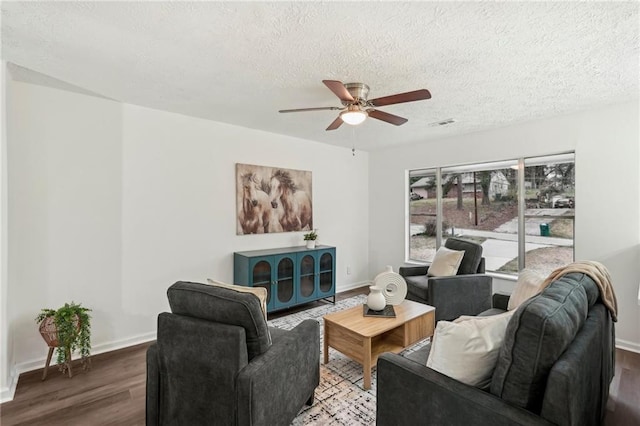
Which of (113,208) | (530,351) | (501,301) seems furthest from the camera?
(113,208)

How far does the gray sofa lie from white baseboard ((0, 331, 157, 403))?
2.63 meters

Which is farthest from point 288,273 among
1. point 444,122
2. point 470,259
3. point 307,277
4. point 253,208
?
point 444,122

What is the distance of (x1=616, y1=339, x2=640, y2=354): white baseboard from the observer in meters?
2.93

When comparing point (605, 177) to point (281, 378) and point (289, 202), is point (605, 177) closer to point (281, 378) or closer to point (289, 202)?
point (289, 202)

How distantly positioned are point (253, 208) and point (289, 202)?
0.57 m

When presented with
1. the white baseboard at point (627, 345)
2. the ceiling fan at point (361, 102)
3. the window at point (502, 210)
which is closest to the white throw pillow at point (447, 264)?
the window at point (502, 210)

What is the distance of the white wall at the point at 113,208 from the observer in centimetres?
254

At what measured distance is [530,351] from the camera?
1148 mm

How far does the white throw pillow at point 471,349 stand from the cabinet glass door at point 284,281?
101 inches

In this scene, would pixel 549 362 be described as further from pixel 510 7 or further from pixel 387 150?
pixel 387 150

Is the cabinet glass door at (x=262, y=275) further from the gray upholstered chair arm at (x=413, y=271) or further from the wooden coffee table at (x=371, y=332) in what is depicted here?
the gray upholstered chair arm at (x=413, y=271)

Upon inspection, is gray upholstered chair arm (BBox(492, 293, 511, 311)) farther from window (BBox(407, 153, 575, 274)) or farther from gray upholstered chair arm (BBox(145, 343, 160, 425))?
gray upholstered chair arm (BBox(145, 343, 160, 425))

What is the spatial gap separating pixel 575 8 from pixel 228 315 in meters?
2.38

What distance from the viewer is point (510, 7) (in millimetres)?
1548
